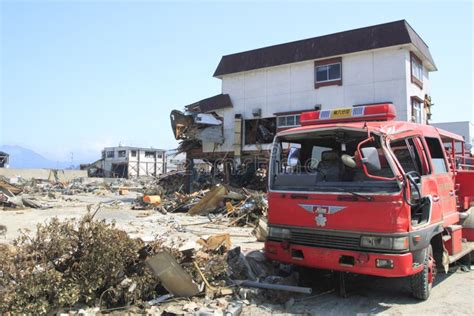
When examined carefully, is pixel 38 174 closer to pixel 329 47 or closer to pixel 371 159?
pixel 329 47

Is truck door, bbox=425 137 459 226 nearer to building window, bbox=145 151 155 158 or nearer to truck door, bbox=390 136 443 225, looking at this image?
truck door, bbox=390 136 443 225

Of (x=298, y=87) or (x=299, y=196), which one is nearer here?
(x=299, y=196)

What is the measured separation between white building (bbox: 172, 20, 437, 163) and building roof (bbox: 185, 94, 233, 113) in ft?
0.22

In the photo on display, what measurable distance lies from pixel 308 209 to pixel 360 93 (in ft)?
54.9

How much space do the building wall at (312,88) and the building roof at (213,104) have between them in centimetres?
40

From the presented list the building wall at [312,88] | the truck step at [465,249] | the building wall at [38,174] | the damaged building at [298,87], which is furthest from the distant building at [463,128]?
the building wall at [38,174]

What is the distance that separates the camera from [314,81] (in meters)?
22.8

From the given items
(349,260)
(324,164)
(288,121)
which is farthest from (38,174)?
(349,260)

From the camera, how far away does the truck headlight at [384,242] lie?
5.27 m

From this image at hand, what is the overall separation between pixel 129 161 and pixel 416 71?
177 ft

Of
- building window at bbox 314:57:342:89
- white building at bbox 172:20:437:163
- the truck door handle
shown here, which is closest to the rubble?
the truck door handle

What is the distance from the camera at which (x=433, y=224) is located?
593 centimetres

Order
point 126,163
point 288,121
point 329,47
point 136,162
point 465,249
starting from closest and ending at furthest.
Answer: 1. point 465,249
2. point 329,47
3. point 288,121
4. point 126,163
5. point 136,162

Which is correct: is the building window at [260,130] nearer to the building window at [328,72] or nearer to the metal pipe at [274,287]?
the building window at [328,72]
